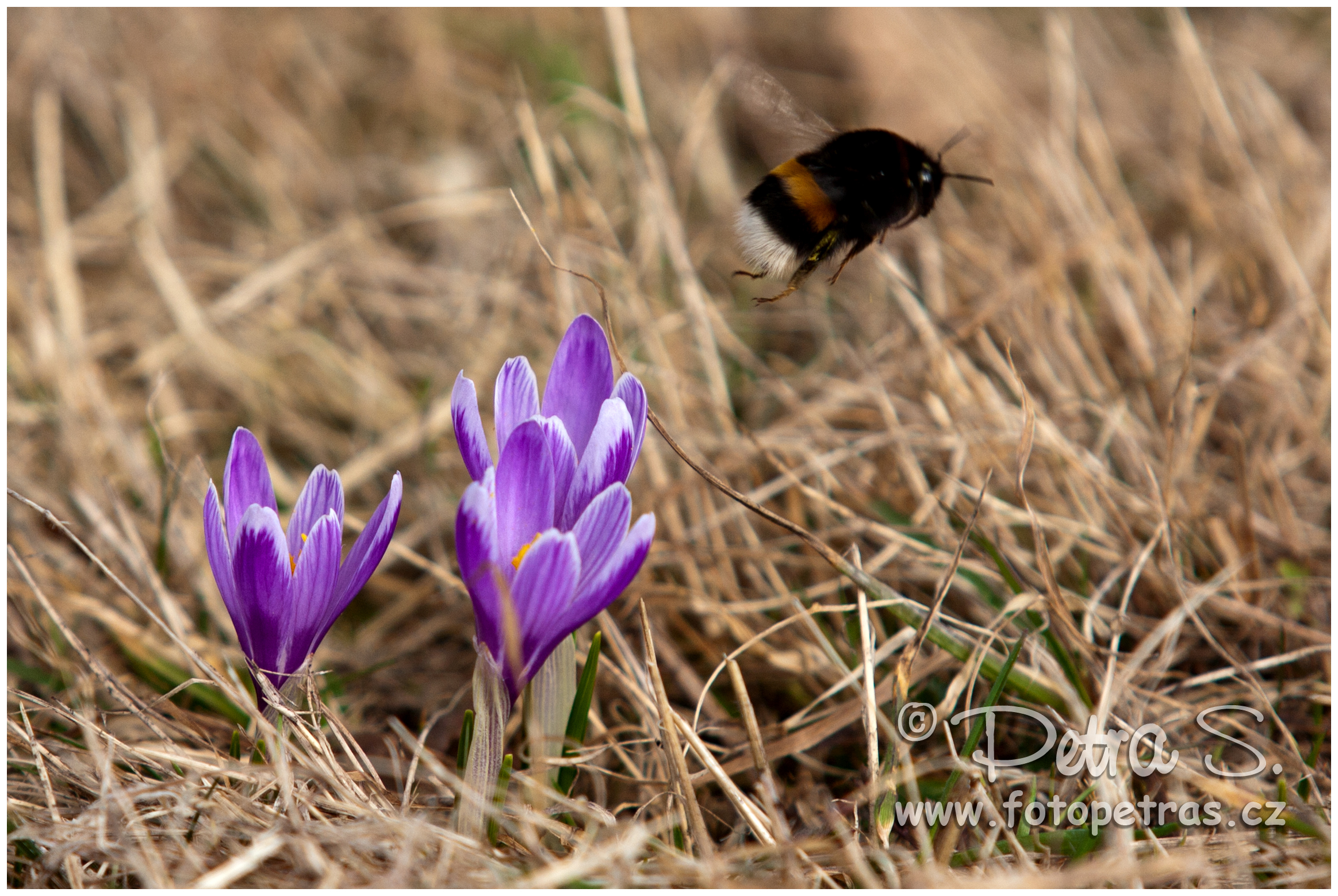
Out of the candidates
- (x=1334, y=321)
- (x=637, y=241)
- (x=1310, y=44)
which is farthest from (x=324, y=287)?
(x=1310, y=44)

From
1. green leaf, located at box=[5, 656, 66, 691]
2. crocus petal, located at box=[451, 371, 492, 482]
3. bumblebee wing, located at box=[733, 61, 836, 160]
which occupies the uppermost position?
bumblebee wing, located at box=[733, 61, 836, 160]

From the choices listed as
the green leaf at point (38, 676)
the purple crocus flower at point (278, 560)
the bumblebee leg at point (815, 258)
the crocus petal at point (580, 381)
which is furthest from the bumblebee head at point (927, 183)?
the green leaf at point (38, 676)

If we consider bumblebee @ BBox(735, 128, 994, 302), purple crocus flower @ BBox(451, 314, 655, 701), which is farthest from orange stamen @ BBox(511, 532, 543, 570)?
bumblebee @ BBox(735, 128, 994, 302)

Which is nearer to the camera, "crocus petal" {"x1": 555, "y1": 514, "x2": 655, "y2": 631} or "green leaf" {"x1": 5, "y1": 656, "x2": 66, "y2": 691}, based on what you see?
"crocus petal" {"x1": 555, "y1": 514, "x2": 655, "y2": 631}

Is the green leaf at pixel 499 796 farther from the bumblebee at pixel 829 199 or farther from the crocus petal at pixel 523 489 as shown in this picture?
the bumblebee at pixel 829 199

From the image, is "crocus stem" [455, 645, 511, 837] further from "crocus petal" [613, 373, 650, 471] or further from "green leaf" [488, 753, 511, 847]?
"crocus petal" [613, 373, 650, 471]

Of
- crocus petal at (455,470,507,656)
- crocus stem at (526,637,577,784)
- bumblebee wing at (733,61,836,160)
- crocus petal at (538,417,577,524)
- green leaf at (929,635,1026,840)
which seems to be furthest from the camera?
bumblebee wing at (733,61,836,160)

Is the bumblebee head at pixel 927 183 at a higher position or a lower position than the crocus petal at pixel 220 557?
higher

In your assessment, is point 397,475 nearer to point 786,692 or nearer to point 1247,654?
point 786,692
